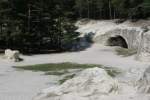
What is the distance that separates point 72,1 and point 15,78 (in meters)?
47.8

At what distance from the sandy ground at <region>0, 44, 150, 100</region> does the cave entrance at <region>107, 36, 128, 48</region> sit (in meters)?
→ 1.81

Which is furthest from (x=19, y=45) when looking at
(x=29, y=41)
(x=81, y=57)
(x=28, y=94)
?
(x=28, y=94)

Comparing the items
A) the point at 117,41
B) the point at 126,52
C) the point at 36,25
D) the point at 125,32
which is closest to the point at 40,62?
the point at 126,52

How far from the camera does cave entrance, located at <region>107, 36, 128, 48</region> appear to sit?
169ft

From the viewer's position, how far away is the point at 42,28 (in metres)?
47.7

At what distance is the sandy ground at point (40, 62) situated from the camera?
19.6 m

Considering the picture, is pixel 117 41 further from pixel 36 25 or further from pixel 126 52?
pixel 36 25

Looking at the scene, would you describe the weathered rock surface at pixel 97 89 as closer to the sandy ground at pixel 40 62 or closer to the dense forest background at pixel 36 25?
the sandy ground at pixel 40 62

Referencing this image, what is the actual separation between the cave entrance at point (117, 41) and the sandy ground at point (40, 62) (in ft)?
5.95

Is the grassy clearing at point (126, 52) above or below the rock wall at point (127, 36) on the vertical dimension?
below

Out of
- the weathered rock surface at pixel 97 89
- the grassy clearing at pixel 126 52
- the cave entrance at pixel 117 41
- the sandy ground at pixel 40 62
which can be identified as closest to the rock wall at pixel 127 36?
the cave entrance at pixel 117 41

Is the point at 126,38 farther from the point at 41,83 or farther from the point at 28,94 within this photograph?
the point at 28,94

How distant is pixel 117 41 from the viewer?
52375 mm

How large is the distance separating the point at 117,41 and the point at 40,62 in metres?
18.1
